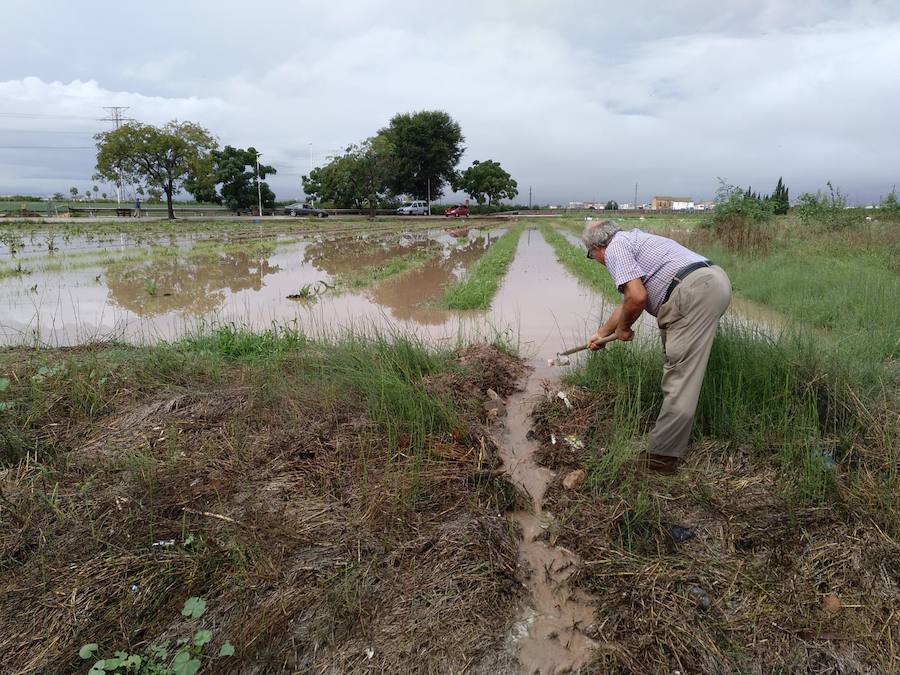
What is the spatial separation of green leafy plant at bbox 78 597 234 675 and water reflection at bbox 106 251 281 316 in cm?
718

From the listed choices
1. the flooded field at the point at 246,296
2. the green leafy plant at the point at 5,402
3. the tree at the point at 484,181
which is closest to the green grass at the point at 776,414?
the flooded field at the point at 246,296

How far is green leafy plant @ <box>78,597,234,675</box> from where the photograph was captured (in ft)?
5.66

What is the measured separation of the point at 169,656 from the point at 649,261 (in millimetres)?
2974

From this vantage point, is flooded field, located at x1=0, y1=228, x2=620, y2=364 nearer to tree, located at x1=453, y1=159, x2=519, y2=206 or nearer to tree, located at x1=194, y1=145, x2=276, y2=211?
tree, located at x1=194, y1=145, x2=276, y2=211

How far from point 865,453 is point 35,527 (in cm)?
408

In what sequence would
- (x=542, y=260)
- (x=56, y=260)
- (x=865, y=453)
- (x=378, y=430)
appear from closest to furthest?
1. (x=865, y=453)
2. (x=378, y=430)
3. (x=56, y=260)
4. (x=542, y=260)

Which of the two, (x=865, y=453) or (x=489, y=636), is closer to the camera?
(x=489, y=636)

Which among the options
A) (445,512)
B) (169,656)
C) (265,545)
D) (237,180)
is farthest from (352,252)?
(237,180)

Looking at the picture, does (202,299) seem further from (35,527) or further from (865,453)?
(865,453)

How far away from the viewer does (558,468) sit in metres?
3.22

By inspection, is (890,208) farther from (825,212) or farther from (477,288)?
(477,288)

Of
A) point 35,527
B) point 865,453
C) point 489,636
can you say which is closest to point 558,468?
point 489,636

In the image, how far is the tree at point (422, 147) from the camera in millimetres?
50906

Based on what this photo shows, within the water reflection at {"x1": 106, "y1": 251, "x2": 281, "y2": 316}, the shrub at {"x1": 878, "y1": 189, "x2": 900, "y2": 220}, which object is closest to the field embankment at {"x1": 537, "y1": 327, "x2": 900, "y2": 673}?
the water reflection at {"x1": 106, "y1": 251, "x2": 281, "y2": 316}
